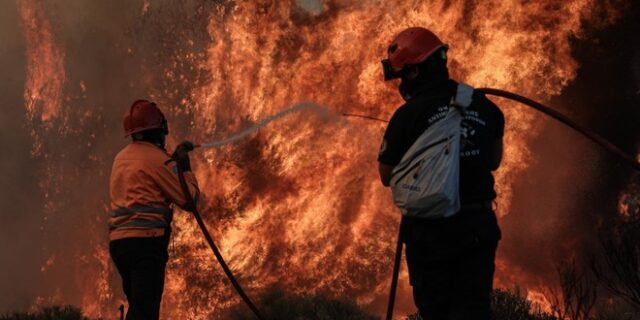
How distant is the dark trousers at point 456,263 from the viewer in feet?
11.2

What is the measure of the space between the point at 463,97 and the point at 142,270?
2558mm

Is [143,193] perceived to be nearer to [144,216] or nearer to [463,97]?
[144,216]

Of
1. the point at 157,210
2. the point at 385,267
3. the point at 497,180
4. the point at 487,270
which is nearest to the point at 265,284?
the point at 385,267

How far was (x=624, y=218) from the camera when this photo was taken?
422 inches

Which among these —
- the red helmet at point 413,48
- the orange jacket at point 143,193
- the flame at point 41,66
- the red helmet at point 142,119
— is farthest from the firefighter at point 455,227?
the flame at point 41,66

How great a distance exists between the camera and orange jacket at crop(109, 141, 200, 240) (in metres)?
4.92

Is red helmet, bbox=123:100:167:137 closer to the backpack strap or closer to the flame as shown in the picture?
the backpack strap

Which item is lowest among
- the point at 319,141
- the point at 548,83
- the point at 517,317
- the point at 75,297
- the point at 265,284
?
the point at 75,297

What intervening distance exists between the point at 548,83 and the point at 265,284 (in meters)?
5.47

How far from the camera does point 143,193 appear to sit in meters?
4.95

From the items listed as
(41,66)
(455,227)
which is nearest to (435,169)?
(455,227)

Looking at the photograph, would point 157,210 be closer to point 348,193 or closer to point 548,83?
point 348,193

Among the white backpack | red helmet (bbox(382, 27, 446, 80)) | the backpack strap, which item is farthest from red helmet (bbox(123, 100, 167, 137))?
the backpack strap

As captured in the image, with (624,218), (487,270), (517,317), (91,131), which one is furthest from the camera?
(91,131)
